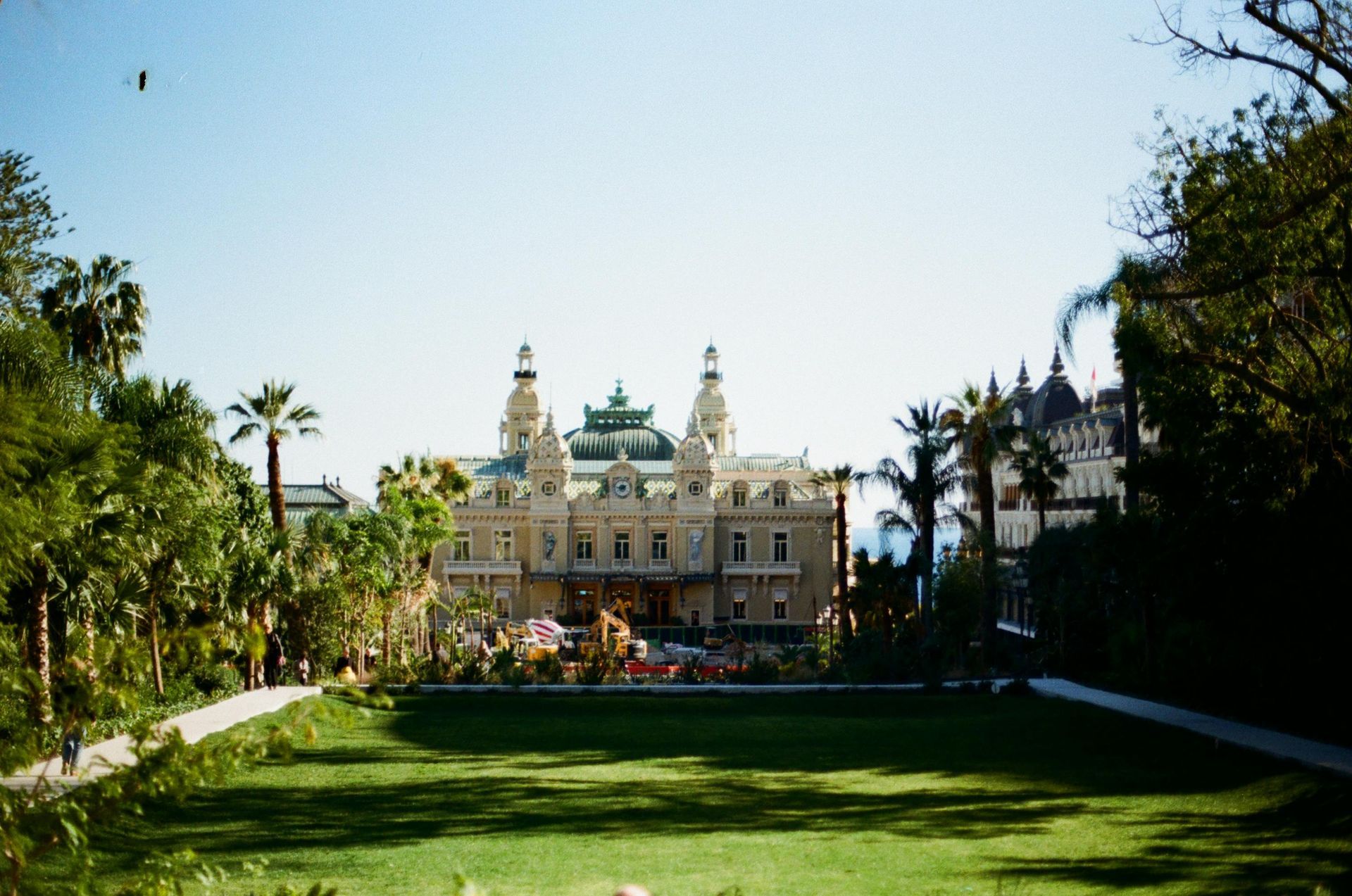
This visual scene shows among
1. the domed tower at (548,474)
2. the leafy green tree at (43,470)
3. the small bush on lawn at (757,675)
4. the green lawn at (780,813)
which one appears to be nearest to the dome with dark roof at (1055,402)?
the domed tower at (548,474)

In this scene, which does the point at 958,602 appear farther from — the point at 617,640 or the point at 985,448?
the point at 617,640

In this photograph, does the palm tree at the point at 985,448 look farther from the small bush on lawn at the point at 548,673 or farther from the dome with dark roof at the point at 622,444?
the dome with dark roof at the point at 622,444

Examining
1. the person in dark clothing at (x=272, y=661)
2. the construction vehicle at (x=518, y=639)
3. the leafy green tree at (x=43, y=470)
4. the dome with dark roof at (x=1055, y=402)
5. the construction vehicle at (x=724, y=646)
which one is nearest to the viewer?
the leafy green tree at (x=43, y=470)

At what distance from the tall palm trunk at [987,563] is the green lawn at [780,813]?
15291mm

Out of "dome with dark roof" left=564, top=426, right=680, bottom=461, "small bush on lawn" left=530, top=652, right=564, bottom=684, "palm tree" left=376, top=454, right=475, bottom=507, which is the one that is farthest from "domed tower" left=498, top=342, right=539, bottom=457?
"small bush on lawn" left=530, top=652, right=564, bottom=684

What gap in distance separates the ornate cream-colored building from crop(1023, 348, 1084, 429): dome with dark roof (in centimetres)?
1278

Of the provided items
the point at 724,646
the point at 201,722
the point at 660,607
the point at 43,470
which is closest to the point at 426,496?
the point at 724,646

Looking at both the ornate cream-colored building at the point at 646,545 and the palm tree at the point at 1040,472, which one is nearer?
the palm tree at the point at 1040,472

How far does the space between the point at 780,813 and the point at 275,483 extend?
24.3 meters

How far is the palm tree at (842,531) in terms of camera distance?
45688 millimetres

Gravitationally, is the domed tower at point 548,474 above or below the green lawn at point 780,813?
above

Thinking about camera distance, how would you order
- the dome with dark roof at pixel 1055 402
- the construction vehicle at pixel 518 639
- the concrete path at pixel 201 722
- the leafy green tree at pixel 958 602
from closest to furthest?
1. the concrete path at pixel 201 722
2. the leafy green tree at pixel 958 602
3. the construction vehicle at pixel 518 639
4. the dome with dark roof at pixel 1055 402

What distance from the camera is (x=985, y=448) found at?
1762 inches

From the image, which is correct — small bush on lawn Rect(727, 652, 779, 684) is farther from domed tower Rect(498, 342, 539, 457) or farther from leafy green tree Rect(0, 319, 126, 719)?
domed tower Rect(498, 342, 539, 457)
